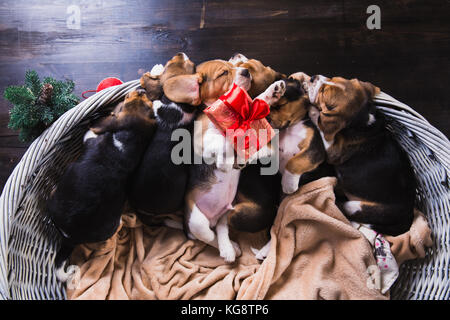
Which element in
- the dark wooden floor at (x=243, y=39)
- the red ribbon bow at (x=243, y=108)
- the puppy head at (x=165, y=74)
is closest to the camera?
the red ribbon bow at (x=243, y=108)

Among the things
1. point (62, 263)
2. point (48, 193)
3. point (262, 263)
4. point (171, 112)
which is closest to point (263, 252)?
point (262, 263)

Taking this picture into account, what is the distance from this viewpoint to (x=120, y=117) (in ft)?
5.03

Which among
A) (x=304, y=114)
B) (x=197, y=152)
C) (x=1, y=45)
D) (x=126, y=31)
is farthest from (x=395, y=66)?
(x=1, y=45)

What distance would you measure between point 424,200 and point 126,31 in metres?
1.78

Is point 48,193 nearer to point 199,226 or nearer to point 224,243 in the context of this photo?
point 199,226

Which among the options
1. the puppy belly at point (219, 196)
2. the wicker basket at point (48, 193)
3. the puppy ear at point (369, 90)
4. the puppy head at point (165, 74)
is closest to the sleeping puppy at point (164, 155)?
the puppy head at point (165, 74)

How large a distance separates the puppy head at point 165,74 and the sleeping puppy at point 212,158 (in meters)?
Result: 0.04

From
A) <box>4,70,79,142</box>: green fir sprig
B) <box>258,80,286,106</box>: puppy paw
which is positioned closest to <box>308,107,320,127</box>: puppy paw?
<box>258,80,286,106</box>: puppy paw

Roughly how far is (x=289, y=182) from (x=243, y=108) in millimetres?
447

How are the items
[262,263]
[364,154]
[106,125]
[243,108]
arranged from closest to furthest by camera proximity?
[243,108] → [106,125] → [364,154] → [262,263]

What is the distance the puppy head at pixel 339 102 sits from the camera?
5.13 ft

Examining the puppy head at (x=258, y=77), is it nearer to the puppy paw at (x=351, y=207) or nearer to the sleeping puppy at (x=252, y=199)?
the sleeping puppy at (x=252, y=199)

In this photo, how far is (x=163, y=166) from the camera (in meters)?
1.57
